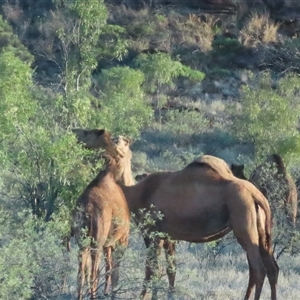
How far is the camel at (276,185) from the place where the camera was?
13.4 m

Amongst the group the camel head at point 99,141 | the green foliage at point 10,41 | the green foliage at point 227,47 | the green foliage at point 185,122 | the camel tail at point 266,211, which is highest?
the camel head at point 99,141

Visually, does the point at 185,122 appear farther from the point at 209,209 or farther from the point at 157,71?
the point at 209,209

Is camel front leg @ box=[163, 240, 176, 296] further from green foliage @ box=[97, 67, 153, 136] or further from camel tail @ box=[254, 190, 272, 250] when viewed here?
green foliage @ box=[97, 67, 153, 136]

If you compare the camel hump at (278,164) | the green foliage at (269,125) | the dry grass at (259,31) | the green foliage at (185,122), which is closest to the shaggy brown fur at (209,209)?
the camel hump at (278,164)

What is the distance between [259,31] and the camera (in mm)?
44219

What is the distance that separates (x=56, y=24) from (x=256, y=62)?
9.02m

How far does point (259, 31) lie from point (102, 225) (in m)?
35.3

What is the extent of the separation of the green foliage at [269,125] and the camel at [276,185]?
11.0ft

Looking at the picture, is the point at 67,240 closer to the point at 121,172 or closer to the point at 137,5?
the point at 121,172

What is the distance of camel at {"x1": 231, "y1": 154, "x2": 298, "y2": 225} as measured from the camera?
13.4 metres

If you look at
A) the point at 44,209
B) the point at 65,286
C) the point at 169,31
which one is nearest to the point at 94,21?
the point at 44,209

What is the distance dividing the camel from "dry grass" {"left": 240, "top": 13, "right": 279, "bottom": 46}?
98.6 feet

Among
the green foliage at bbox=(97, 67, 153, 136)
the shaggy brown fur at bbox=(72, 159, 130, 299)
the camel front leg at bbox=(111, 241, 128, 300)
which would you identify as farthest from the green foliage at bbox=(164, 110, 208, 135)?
the camel front leg at bbox=(111, 241, 128, 300)

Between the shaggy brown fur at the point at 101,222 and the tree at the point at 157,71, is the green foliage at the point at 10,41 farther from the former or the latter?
the shaggy brown fur at the point at 101,222
